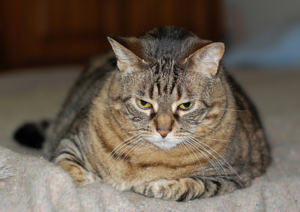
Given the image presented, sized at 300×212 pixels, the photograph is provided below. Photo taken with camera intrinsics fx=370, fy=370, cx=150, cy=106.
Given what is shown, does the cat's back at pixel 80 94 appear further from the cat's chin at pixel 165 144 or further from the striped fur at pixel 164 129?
the cat's chin at pixel 165 144

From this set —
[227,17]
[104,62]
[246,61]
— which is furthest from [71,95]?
[227,17]

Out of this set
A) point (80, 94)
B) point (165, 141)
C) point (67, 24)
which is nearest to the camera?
point (165, 141)

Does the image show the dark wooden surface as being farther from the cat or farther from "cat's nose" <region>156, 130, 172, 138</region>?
"cat's nose" <region>156, 130, 172, 138</region>

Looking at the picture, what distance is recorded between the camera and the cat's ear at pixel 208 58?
1.49 metres

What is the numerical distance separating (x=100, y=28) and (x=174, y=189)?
406 cm

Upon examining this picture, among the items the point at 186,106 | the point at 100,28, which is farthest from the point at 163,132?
the point at 100,28

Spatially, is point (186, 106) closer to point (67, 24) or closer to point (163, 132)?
point (163, 132)

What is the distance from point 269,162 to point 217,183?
61cm

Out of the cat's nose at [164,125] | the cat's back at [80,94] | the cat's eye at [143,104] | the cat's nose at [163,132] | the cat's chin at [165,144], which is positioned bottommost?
the cat's back at [80,94]

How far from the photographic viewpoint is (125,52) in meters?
1.54

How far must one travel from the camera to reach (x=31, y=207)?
3.80 ft

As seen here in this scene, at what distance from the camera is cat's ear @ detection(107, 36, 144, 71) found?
58.1 inches

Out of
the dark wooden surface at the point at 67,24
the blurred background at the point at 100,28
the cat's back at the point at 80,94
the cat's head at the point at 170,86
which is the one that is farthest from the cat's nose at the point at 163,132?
the blurred background at the point at 100,28

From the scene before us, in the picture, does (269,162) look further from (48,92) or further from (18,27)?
(18,27)
